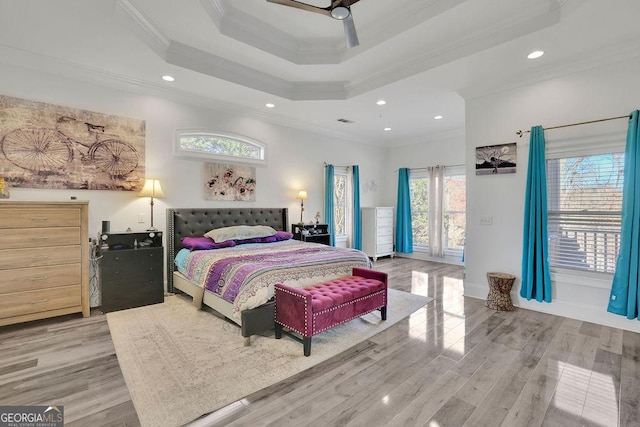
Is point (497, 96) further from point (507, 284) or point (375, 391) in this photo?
point (375, 391)

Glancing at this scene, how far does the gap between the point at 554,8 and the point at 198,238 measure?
5.04m

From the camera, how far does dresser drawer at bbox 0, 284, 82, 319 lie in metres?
3.10

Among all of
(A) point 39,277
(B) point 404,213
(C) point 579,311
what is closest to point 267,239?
(A) point 39,277

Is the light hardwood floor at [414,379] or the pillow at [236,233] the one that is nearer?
the light hardwood floor at [414,379]

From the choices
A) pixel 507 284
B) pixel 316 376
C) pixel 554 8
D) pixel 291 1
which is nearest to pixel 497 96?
pixel 554 8

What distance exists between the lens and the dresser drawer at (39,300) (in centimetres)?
310

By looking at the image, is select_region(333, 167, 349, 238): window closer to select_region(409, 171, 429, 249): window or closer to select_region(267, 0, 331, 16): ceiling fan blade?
select_region(409, 171, 429, 249): window

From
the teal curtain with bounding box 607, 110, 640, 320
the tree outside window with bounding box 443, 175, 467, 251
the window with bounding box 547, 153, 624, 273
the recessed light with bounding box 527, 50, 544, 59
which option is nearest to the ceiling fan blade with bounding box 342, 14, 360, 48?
the recessed light with bounding box 527, 50, 544, 59

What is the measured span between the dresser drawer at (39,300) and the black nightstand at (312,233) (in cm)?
347

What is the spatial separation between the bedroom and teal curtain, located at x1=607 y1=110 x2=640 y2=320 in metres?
0.22

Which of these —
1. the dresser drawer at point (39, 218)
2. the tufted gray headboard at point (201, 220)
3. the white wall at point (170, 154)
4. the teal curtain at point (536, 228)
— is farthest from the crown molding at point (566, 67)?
the dresser drawer at point (39, 218)

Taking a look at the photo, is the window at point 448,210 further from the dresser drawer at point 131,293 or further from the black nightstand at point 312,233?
the dresser drawer at point 131,293

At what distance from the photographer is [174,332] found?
124 inches

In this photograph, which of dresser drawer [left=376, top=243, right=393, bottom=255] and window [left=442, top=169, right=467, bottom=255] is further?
dresser drawer [left=376, top=243, right=393, bottom=255]
